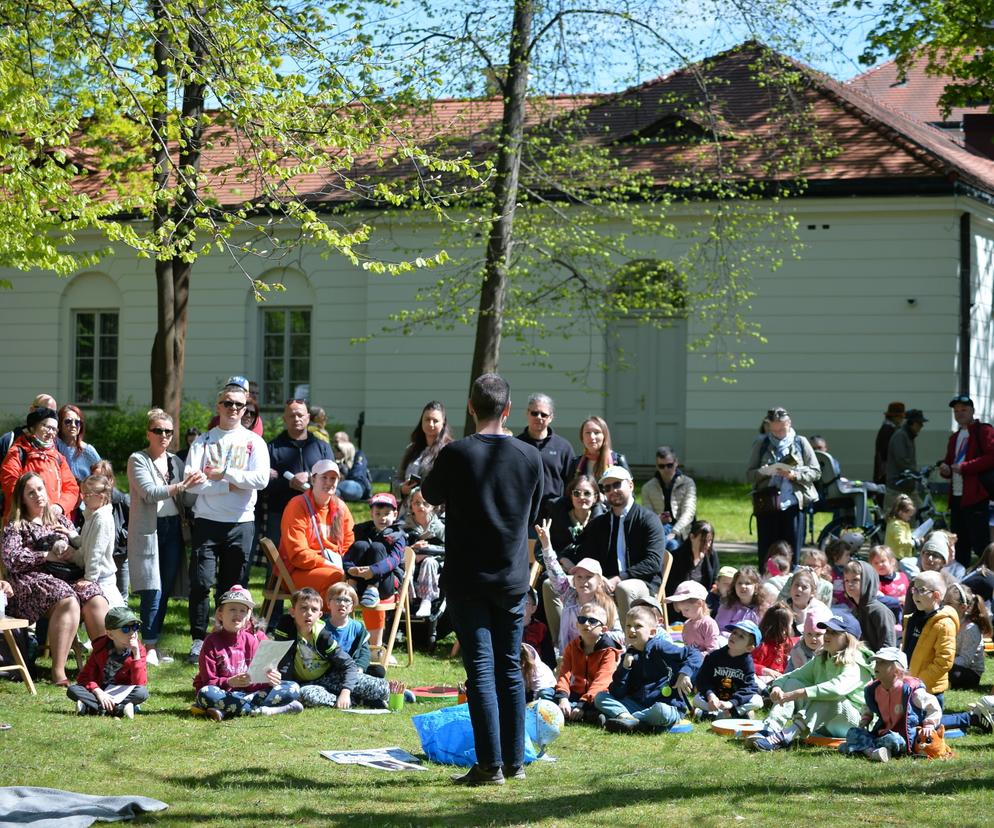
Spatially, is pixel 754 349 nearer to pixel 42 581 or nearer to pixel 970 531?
pixel 970 531

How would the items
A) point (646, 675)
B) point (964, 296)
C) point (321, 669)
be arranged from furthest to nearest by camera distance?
point (964, 296) < point (321, 669) < point (646, 675)

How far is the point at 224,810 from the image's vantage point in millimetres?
5953

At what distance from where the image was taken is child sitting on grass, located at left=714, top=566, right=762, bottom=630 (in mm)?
10305

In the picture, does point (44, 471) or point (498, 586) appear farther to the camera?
point (44, 471)

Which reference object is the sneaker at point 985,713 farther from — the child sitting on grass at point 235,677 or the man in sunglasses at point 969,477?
the man in sunglasses at point 969,477

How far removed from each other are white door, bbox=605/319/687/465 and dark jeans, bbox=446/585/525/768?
18.4m

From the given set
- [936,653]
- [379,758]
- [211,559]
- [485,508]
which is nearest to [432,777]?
[379,758]

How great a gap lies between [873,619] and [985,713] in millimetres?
1676

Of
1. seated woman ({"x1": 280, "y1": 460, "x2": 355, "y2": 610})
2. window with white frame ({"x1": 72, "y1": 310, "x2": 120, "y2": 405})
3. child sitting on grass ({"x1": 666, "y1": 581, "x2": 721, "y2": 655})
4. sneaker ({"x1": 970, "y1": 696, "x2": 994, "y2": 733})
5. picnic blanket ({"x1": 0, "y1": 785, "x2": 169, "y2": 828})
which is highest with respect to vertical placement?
window with white frame ({"x1": 72, "y1": 310, "x2": 120, "y2": 405})

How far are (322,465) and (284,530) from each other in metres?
0.59

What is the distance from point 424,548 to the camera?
1124 cm

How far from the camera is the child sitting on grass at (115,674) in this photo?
834 cm

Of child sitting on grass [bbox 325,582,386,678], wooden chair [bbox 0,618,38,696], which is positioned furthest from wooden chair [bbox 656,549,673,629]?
wooden chair [bbox 0,618,38,696]

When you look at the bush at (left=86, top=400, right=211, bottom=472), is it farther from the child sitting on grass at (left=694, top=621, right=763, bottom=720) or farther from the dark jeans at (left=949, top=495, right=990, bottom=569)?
the child sitting on grass at (left=694, top=621, right=763, bottom=720)
